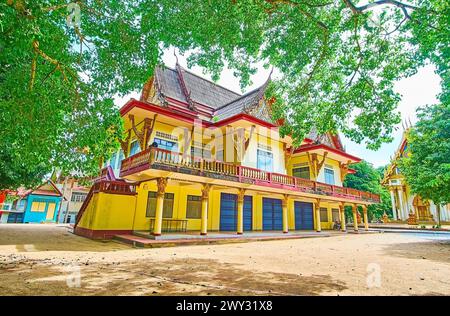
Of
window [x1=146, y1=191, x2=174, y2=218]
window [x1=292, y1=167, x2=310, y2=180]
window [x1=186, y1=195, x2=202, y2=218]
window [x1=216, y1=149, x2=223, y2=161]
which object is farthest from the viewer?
window [x1=292, y1=167, x2=310, y2=180]

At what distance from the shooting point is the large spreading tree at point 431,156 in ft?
41.4

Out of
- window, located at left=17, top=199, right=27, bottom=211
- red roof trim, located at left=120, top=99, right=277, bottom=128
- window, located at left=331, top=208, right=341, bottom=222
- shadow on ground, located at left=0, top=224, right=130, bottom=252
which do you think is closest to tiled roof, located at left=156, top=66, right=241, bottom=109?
red roof trim, located at left=120, top=99, right=277, bottom=128

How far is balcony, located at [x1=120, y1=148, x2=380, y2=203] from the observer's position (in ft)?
37.3

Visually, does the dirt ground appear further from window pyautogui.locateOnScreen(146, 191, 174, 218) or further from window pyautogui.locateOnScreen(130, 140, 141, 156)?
window pyautogui.locateOnScreen(130, 140, 141, 156)

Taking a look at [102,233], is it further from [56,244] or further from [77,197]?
[77,197]

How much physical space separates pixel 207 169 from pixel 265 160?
6634mm

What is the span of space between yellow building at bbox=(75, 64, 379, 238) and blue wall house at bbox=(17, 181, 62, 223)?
24.8 m

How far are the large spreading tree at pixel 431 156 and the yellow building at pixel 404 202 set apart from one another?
21.0 meters

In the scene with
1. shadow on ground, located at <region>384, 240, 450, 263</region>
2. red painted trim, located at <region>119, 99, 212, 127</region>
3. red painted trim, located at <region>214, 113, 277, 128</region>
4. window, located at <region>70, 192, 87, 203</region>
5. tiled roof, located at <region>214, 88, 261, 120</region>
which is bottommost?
shadow on ground, located at <region>384, 240, 450, 263</region>

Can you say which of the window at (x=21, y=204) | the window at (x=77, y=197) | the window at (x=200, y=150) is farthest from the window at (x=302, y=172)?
the window at (x=21, y=204)

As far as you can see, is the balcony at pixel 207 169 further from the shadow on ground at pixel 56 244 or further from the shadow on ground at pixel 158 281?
the shadow on ground at pixel 158 281

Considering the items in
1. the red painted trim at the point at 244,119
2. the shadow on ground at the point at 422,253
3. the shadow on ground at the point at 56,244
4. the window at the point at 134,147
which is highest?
the red painted trim at the point at 244,119

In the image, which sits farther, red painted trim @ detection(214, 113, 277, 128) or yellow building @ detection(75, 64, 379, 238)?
red painted trim @ detection(214, 113, 277, 128)
